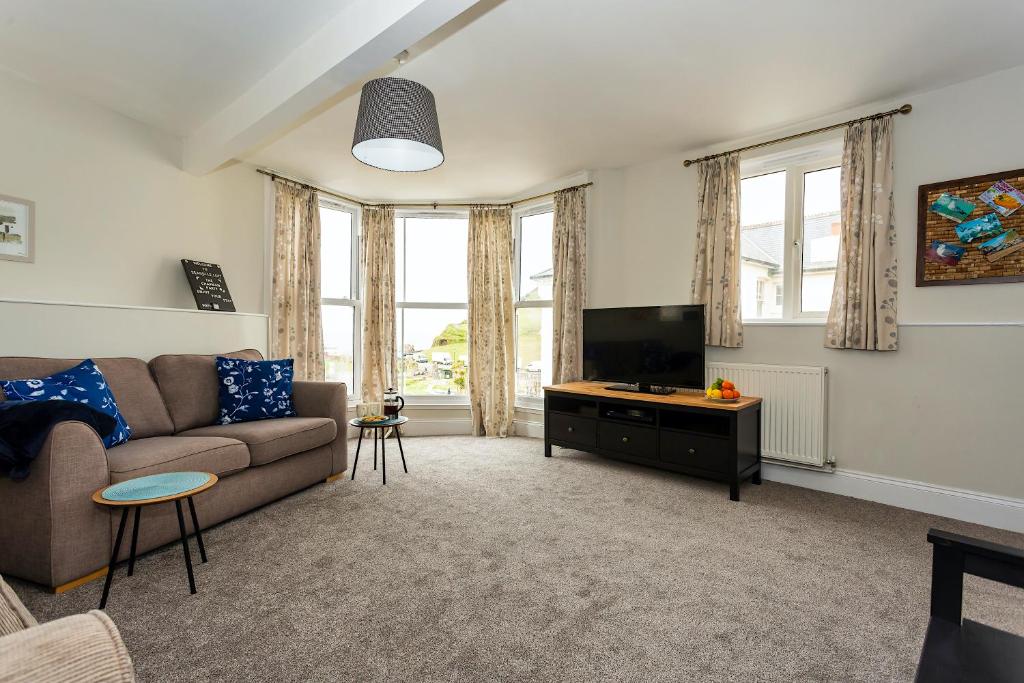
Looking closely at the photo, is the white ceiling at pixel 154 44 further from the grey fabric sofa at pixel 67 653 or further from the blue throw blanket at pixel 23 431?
the grey fabric sofa at pixel 67 653

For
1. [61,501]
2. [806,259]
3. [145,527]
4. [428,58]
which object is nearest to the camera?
[61,501]

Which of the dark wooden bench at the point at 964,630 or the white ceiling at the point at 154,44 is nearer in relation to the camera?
the dark wooden bench at the point at 964,630

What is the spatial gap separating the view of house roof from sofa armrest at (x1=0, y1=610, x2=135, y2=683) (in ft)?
12.9

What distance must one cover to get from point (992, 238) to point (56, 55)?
201 inches

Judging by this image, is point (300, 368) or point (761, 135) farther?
point (300, 368)

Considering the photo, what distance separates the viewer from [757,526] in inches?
106

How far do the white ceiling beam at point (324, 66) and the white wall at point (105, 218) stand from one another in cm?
39

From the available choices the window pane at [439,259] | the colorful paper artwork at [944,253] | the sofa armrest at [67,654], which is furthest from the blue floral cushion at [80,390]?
the colorful paper artwork at [944,253]

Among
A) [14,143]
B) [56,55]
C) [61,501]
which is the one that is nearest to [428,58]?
[56,55]

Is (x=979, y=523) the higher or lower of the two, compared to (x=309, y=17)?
lower

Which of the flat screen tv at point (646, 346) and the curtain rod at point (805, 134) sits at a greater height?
the curtain rod at point (805, 134)

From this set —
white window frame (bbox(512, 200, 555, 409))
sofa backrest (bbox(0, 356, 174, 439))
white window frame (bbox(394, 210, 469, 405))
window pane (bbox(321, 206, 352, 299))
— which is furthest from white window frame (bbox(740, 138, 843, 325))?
sofa backrest (bbox(0, 356, 174, 439))

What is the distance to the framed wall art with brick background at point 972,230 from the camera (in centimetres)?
271

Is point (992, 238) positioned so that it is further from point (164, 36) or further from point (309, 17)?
point (164, 36)
